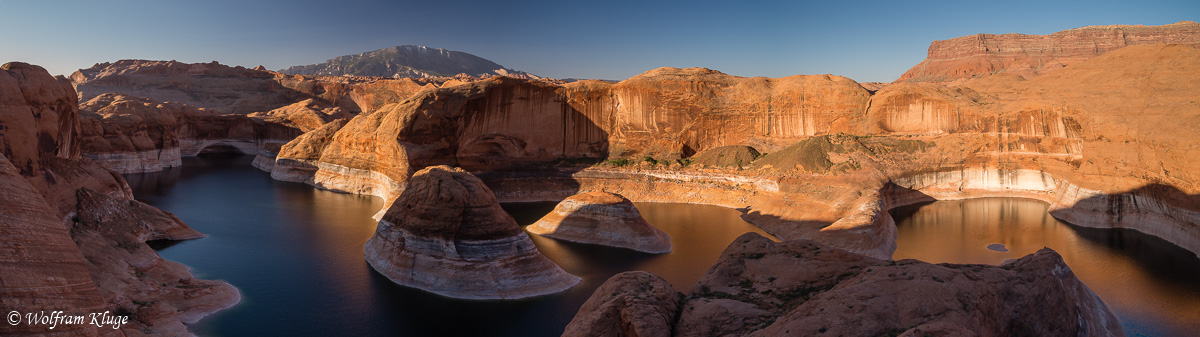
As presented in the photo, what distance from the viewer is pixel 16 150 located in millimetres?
14828

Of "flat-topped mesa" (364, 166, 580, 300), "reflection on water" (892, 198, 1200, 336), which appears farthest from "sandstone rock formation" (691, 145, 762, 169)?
"flat-topped mesa" (364, 166, 580, 300)

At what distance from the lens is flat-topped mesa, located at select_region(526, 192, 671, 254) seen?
1036 inches

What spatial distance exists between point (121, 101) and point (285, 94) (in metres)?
40.8

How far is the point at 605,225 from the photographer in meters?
27.0

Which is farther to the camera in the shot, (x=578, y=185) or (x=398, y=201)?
(x=578, y=185)

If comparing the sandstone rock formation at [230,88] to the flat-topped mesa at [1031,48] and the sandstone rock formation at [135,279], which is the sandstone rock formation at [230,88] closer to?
the sandstone rock formation at [135,279]

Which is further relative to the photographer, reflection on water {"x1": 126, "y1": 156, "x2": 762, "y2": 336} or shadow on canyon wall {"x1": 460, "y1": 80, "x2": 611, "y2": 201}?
shadow on canyon wall {"x1": 460, "y1": 80, "x2": 611, "y2": 201}

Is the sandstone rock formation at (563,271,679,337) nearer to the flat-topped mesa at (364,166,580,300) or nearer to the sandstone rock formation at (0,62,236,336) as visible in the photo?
the sandstone rock formation at (0,62,236,336)

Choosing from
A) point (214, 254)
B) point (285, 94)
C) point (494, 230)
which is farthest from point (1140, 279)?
point (285, 94)

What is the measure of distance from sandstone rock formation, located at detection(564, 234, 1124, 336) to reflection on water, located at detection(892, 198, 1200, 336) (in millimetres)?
11037

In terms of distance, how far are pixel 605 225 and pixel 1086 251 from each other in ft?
73.6

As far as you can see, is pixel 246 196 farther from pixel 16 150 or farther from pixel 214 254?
pixel 16 150

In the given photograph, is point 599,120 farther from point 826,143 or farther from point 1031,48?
point 1031,48

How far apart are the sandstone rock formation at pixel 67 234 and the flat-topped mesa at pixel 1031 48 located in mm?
118773
